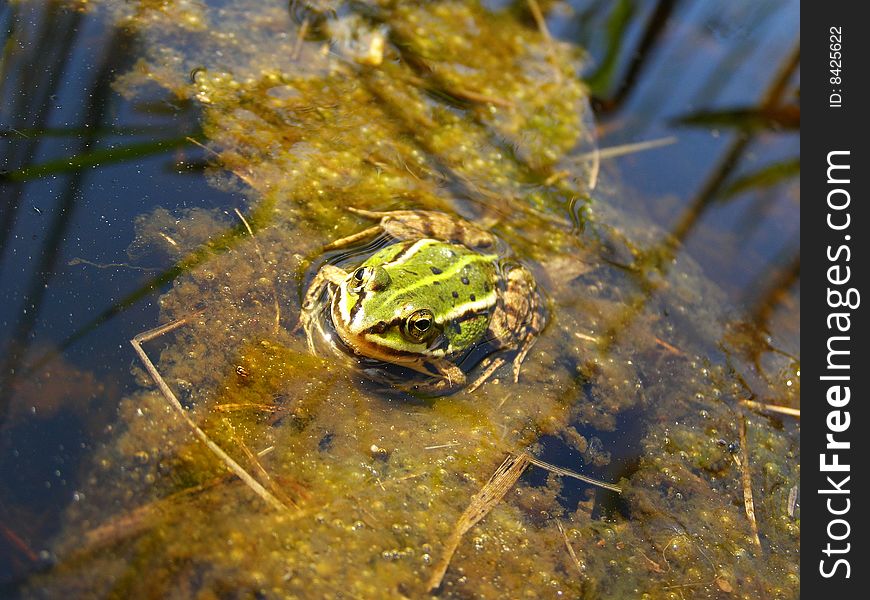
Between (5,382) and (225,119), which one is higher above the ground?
(225,119)

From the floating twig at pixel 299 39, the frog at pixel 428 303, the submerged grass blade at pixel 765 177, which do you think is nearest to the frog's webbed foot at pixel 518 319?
the frog at pixel 428 303

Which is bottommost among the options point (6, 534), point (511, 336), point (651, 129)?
point (6, 534)

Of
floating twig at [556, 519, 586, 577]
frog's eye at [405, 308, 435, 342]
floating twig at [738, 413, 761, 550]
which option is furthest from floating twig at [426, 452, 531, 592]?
floating twig at [738, 413, 761, 550]

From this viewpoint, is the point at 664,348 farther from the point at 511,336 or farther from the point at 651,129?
the point at 651,129

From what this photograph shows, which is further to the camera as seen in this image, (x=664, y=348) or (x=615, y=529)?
(x=664, y=348)

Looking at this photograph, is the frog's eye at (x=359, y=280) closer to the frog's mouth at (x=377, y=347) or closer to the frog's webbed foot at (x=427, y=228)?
the frog's mouth at (x=377, y=347)

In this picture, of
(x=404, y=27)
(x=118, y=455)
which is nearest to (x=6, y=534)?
(x=118, y=455)
